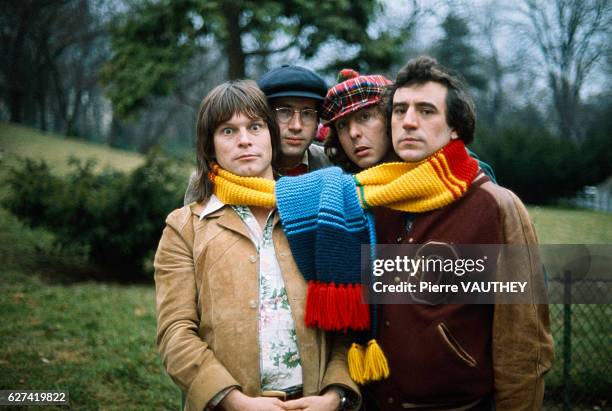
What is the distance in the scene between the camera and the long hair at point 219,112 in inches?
92.9

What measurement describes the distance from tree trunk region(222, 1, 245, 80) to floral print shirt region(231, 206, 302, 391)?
1054 cm

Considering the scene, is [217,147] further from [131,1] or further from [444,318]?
[131,1]

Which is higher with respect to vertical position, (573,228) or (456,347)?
(573,228)

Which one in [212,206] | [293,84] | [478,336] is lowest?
[478,336]

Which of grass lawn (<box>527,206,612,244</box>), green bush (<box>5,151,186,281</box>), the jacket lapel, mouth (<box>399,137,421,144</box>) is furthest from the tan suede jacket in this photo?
grass lawn (<box>527,206,612,244</box>)

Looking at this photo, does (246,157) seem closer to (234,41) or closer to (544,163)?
(234,41)

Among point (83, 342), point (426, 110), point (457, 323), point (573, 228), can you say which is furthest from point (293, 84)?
point (573, 228)

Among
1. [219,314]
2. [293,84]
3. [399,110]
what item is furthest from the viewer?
[293,84]

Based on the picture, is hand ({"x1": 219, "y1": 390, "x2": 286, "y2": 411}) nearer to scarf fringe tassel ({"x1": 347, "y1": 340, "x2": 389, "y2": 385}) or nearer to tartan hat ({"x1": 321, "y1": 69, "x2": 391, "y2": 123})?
scarf fringe tassel ({"x1": 347, "y1": 340, "x2": 389, "y2": 385})

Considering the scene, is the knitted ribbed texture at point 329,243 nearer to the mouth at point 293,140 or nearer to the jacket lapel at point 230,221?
the jacket lapel at point 230,221

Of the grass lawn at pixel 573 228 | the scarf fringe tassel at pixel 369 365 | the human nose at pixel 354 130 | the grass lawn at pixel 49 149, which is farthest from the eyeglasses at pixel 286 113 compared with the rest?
the grass lawn at pixel 49 149

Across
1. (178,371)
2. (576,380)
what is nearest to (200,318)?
(178,371)

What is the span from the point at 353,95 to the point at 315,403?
1.57 m

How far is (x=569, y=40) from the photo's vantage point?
16797mm
